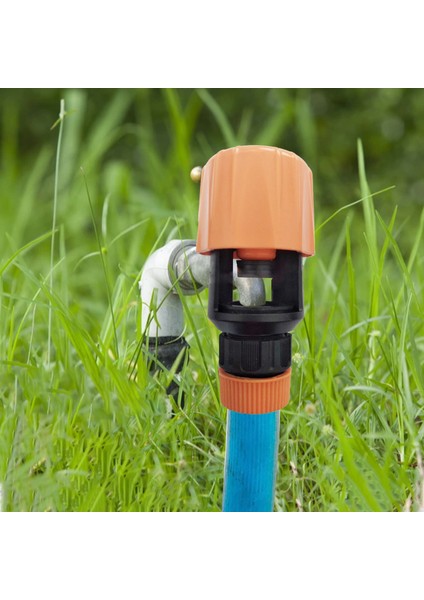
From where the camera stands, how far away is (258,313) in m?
0.55

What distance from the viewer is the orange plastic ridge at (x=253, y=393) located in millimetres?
573

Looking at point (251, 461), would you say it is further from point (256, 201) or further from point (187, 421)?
point (256, 201)

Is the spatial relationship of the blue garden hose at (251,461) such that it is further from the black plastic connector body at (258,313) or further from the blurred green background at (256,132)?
the blurred green background at (256,132)

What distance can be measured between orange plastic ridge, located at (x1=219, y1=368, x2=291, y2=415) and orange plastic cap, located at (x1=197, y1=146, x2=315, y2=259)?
0.39 ft

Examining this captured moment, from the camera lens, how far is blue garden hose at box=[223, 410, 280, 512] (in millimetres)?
588

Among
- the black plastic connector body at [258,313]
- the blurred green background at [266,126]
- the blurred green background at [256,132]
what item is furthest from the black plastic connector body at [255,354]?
the blurred green background at [266,126]

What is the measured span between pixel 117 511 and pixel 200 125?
193cm

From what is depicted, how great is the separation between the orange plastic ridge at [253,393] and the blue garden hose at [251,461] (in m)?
0.01

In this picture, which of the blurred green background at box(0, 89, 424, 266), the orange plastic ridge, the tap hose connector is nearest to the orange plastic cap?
the tap hose connector

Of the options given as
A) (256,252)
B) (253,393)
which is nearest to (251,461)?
(253,393)

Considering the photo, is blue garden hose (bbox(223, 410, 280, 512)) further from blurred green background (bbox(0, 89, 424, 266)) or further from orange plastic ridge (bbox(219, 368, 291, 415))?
blurred green background (bbox(0, 89, 424, 266))

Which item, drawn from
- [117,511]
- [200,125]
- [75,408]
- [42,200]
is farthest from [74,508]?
[200,125]

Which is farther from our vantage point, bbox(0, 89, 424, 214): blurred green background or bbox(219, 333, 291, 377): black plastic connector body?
bbox(0, 89, 424, 214): blurred green background

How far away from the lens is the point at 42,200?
2018mm
